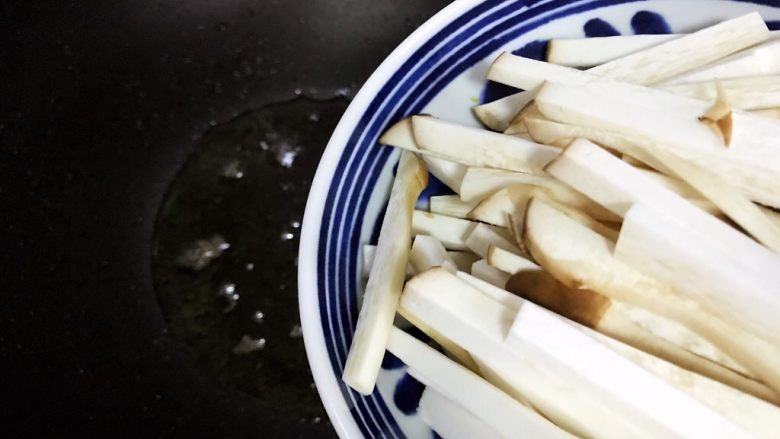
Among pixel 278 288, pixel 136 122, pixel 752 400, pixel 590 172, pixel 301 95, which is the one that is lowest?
pixel 278 288

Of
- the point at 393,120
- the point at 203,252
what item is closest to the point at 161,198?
the point at 203,252

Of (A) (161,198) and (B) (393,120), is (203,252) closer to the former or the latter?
(A) (161,198)

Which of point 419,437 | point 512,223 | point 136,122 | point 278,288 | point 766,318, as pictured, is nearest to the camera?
point 766,318

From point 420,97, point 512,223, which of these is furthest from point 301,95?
point 512,223

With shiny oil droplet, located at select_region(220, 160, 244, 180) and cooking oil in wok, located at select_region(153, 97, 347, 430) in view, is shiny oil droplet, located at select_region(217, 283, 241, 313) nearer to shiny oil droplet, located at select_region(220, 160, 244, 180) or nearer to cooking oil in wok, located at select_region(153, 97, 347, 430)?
cooking oil in wok, located at select_region(153, 97, 347, 430)

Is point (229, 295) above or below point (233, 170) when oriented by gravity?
below

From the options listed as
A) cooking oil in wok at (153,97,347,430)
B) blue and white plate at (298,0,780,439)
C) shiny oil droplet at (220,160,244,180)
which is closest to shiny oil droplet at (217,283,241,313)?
cooking oil in wok at (153,97,347,430)

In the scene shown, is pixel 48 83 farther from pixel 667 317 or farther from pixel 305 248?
pixel 667 317

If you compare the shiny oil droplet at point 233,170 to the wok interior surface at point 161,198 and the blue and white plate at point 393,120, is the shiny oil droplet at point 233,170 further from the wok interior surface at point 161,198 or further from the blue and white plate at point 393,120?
the blue and white plate at point 393,120

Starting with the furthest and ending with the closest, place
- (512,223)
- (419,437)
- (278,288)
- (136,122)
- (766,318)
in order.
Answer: (136,122)
(278,288)
(419,437)
(512,223)
(766,318)
